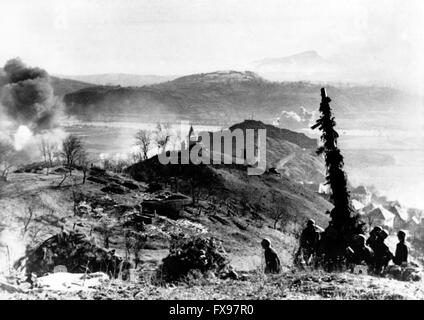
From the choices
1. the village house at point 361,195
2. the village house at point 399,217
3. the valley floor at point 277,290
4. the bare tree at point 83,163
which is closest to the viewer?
the valley floor at point 277,290

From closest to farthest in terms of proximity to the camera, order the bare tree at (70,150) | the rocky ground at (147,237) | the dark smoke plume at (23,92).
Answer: the rocky ground at (147,237)
the bare tree at (70,150)
the dark smoke plume at (23,92)

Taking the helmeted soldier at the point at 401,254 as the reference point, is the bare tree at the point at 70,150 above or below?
above

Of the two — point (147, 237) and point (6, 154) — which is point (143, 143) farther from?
point (147, 237)

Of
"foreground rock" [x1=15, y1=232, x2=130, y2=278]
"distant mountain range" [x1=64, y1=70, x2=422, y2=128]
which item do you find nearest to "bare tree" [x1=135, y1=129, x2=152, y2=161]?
"distant mountain range" [x1=64, y1=70, x2=422, y2=128]

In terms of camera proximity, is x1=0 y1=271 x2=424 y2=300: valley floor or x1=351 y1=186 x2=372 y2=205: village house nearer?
x1=0 y1=271 x2=424 y2=300: valley floor

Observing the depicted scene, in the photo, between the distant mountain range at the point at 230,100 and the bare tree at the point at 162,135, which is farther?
the distant mountain range at the point at 230,100

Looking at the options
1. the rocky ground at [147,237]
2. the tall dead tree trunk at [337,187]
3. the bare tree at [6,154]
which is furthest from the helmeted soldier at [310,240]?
the bare tree at [6,154]

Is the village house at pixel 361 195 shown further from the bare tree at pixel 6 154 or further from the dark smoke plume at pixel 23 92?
the bare tree at pixel 6 154

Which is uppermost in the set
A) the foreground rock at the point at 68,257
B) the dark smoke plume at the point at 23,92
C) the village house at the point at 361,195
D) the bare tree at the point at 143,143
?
the dark smoke plume at the point at 23,92

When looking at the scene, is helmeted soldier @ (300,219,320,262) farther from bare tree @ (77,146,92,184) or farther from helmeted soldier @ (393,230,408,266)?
bare tree @ (77,146,92,184)
